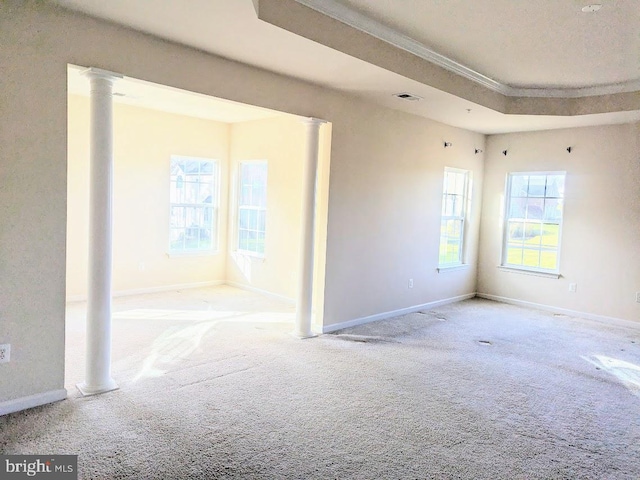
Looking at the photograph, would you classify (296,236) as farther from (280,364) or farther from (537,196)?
(537,196)

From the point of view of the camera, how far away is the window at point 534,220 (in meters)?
6.44

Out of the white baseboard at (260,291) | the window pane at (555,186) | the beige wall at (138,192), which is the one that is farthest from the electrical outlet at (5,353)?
the window pane at (555,186)

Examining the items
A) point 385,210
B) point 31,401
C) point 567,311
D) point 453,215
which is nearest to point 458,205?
point 453,215

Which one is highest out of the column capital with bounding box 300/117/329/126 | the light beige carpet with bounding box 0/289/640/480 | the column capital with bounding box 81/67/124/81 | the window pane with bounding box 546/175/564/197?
the column capital with bounding box 300/117/329/126

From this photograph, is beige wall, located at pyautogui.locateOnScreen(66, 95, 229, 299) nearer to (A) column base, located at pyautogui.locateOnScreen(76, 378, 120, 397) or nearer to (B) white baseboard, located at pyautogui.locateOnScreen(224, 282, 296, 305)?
(B) white baseboard, located at pyautogui.locateOnScreen(224, 282, 296, 305)

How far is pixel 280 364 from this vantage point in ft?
12.8

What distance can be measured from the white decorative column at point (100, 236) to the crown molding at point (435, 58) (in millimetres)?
1540

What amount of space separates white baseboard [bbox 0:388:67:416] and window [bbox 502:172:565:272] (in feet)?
20.0

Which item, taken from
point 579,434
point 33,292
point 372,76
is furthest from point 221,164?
point 579,434

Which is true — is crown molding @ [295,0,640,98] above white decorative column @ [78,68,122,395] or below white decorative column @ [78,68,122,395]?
above

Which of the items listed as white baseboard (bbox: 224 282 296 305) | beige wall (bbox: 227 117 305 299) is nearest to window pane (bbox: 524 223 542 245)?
beige wall (bbox: 227 117 305 299)

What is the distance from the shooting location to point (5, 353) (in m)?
2.81

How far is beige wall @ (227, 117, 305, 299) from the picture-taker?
6211 millimetres

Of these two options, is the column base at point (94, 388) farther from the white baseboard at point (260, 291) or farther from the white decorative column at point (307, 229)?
the white baseboard at point (260, 291)
